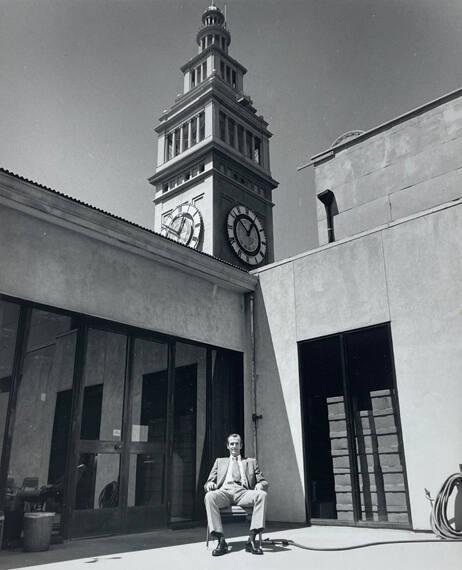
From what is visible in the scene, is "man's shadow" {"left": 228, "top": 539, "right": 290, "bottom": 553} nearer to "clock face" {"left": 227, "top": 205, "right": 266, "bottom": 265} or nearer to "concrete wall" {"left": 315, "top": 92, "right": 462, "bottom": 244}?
"concrete wall" {"left": 315, "top": 92, "right": 462, "bottom": 244}

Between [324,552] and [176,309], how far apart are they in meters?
4.03

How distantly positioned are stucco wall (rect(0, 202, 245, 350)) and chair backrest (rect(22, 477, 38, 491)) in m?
1.98

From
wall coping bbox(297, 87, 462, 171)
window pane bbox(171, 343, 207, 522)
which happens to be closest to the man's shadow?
window pane bbox(171, 343, 207, 522)

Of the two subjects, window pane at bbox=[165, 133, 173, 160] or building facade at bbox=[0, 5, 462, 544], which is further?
window pane at bbox=[165, 133, 173, 160]

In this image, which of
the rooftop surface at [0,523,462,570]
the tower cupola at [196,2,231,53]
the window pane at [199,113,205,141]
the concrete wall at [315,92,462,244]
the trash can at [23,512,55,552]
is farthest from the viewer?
the tower cupola at [196,2,231,53]

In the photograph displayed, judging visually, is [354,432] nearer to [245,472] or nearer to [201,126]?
[245,472]

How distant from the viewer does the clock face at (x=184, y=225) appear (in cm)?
2416

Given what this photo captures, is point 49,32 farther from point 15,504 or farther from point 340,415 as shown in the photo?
point 340,415

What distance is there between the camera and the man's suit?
4.99m

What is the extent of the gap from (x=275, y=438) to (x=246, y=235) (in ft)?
58.1

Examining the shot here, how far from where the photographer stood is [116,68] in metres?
5.45

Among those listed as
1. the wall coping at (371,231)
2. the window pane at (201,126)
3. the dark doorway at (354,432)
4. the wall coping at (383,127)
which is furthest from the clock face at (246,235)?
the dark doorway at (354,432)

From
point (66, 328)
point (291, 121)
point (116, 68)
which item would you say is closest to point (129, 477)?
point (66, 328)

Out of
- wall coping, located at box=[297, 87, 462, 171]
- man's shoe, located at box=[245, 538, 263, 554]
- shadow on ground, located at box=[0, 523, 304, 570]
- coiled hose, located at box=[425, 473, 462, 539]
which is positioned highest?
wall coping, located at box=[297, 87, 462, 171]
